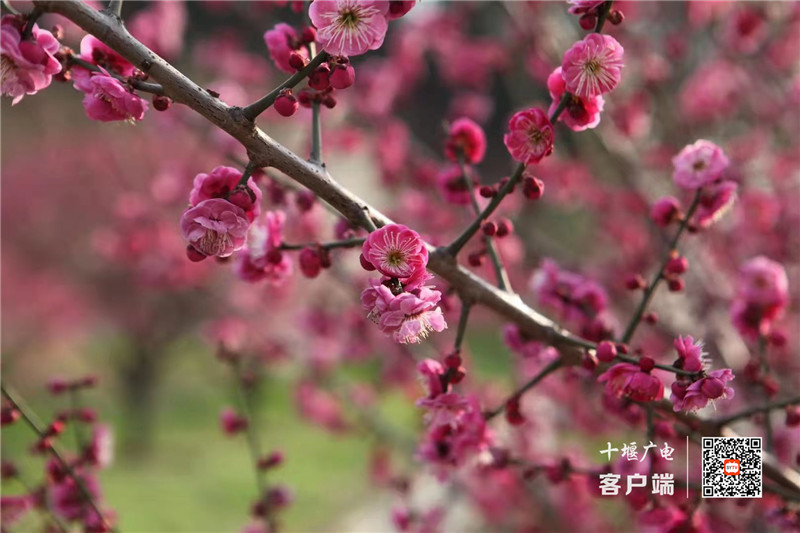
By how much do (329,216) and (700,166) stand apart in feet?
3.87

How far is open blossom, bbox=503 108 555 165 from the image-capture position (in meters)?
1.03

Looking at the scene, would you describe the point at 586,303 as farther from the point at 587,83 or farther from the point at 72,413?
the point at 72,413

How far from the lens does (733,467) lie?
4.22 ft

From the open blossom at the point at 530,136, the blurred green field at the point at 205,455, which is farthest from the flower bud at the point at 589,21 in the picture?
the blurred green field at the point at 205,455

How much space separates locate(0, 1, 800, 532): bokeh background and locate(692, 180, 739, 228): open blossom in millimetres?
876

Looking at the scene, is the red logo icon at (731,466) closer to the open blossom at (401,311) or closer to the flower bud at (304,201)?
the open blossom at (401,311)

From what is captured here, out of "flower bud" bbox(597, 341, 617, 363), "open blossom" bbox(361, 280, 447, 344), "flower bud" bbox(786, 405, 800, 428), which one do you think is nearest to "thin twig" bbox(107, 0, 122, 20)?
"open blossom" bbox(361, 280, 447, 344)

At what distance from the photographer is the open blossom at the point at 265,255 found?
1.20 meters

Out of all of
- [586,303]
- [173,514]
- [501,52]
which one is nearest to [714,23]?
[501,52]

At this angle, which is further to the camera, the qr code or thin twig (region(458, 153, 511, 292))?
the qr code

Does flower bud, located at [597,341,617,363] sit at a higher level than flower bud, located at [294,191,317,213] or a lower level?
lower

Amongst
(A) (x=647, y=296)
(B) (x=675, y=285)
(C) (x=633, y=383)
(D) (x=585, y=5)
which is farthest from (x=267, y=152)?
(B) (x=675, y=285)

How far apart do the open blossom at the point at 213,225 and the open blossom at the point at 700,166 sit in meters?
0.87

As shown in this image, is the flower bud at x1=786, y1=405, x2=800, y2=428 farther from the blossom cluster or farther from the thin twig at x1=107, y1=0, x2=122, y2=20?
the thin twig at x1=107, y1=0, x2=122, y2=20
